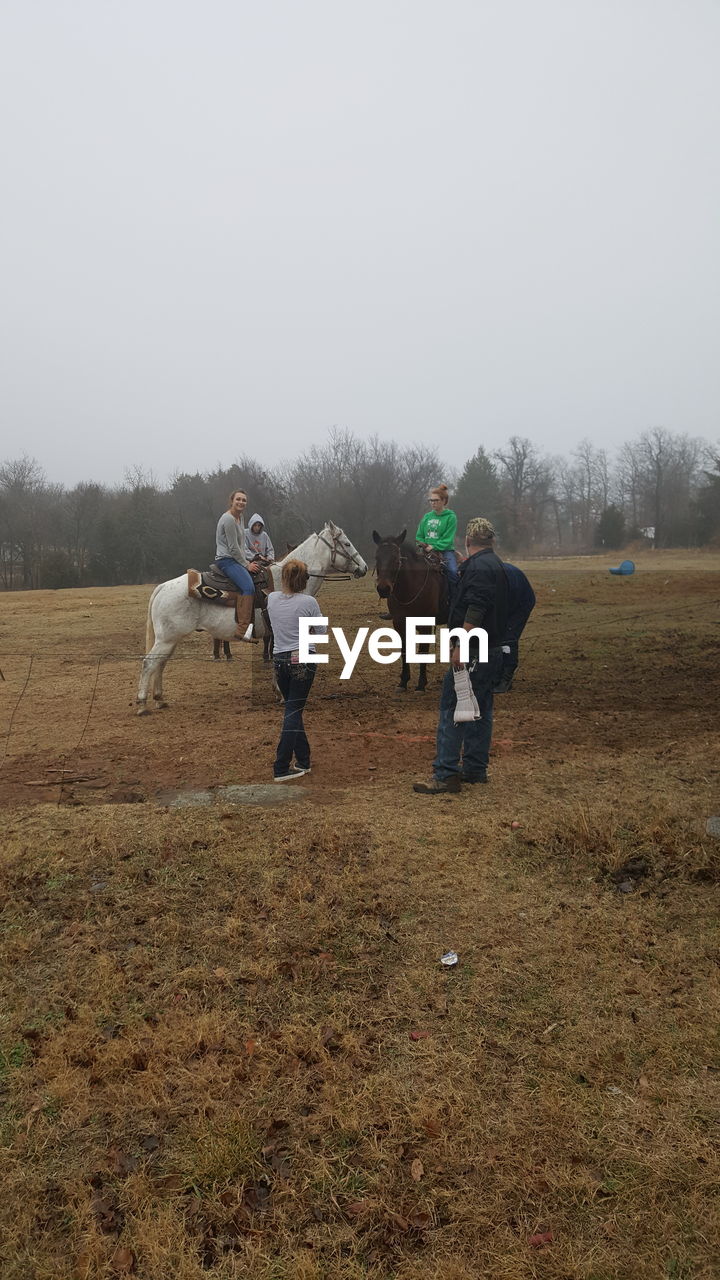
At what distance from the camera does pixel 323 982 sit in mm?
3869

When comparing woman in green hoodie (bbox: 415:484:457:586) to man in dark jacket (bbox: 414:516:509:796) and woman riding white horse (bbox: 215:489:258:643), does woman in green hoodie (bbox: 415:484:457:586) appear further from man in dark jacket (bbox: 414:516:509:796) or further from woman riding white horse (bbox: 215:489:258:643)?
man in dark jacket (bbox: 414:516:509:796)

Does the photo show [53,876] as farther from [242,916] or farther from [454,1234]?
[454,1234]

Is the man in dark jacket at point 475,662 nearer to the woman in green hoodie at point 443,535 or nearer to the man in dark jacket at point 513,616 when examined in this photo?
the man in dark jacket at point 513,616

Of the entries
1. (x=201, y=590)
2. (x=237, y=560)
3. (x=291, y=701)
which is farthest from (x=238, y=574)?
(x=291, y=701)

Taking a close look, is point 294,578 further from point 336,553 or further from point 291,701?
point 336,553

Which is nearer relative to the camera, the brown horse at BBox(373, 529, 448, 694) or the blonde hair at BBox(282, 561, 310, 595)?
the blonde hair at BBox(282, 561, 310, 595)

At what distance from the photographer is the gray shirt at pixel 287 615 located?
6.40 m

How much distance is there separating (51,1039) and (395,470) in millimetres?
36908

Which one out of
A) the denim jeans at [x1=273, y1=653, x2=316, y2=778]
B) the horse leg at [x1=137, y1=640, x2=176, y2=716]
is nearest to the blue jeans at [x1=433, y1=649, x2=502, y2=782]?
the denim jeans at [x1=273, y1=653, x2=316, y2=778]

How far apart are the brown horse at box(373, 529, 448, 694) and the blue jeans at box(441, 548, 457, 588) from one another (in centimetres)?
15

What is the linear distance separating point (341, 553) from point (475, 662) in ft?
17.5

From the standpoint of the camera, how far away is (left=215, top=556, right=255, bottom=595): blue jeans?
9.19m

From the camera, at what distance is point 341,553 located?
1120cm

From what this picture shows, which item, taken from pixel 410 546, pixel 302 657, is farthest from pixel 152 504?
pixel 302 657
